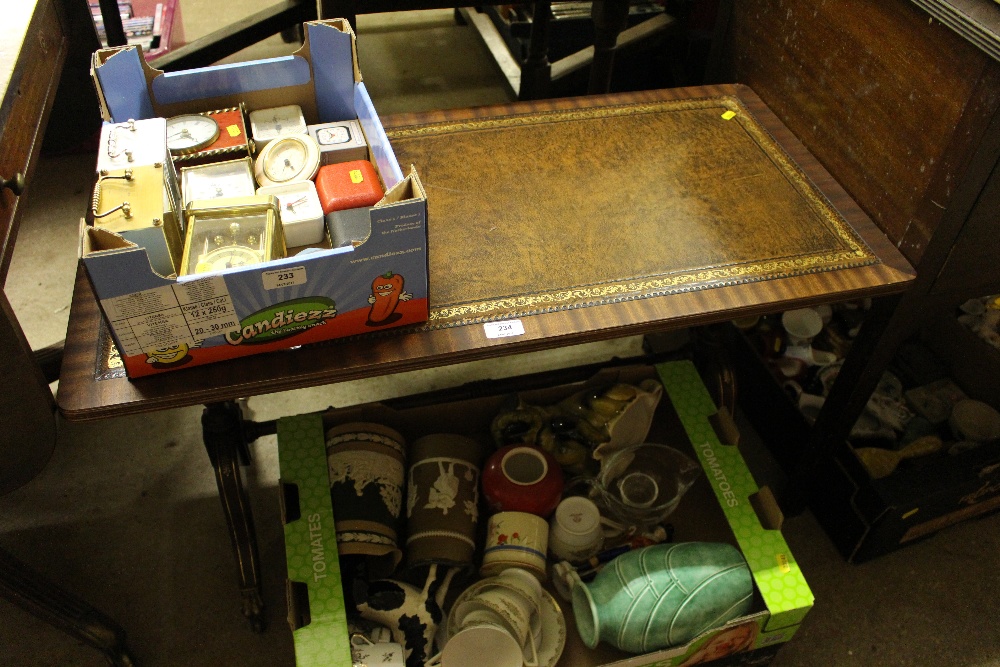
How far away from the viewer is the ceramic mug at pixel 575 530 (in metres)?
1.48

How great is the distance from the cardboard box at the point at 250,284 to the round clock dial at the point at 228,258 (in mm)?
55

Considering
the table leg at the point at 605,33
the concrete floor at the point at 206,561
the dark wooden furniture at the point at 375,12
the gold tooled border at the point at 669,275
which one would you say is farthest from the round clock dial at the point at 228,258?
the table leg at the point at 605,33

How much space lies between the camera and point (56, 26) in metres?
1.58

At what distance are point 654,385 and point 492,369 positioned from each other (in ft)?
1.90

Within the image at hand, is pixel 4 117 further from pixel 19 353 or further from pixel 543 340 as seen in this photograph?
pixel 543 340

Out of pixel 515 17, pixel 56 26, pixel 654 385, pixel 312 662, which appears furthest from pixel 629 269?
pixel 515 17

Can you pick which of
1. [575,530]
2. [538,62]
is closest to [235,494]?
[575,530]

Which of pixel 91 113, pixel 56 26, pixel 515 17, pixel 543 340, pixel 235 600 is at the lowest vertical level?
pixel 235 600

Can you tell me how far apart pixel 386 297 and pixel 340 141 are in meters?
0.33

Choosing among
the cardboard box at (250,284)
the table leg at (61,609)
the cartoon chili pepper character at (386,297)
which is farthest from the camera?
the table leg at (61,609)

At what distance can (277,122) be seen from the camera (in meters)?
1.30

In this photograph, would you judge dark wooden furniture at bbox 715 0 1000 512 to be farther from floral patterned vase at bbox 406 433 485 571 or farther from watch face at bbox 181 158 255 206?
watch face at bbox 181 158 255 206

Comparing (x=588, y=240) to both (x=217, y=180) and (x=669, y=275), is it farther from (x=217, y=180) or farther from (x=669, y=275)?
(x=217, y=180)

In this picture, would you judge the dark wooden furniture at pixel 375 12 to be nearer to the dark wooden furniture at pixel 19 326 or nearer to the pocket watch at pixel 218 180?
the dark wooden furniture at pixel 19 326
